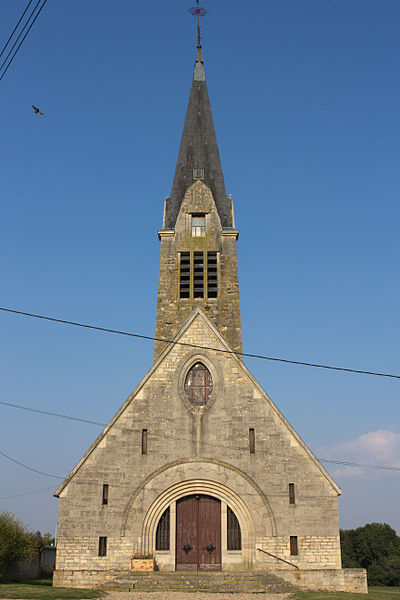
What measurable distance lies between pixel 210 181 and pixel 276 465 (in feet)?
54.1

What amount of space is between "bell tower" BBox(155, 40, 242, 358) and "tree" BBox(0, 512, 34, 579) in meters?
8.81

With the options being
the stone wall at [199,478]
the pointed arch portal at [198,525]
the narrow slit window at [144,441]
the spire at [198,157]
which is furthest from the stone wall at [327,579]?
the spire at [198,157]

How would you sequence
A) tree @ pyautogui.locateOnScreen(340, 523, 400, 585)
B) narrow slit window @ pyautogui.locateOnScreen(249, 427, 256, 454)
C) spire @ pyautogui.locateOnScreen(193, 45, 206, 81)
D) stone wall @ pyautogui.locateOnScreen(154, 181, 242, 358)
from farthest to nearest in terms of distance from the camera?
1. tree @ pyautogui.locateOnScreen(340, 523, 400, 585)
2. spire @ pyautogui.locateOnScreen(193, 45, 206, 81)
3. stone wall @ pyautogui.locateOnScreen(154, 181, 242, 358)
4. narrow slit window @ pyautogui.locateOnScreen(249, 427, 256, 454)

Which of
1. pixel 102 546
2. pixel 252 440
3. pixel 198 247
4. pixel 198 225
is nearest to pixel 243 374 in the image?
pixel 252 440

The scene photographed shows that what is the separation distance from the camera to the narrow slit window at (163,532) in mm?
19608

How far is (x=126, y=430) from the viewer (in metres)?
20.4

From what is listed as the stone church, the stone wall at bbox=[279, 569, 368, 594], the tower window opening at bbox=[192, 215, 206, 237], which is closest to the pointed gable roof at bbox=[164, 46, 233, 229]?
the tower window opening at bbox=[192, 215, 206, 237]

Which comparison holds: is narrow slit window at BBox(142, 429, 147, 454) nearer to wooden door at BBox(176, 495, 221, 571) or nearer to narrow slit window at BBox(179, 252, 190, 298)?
wooden door at BBox(176, 495, 221, 571)

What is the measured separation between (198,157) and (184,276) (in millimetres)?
7549

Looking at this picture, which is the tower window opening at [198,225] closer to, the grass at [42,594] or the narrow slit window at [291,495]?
the narrow slit window at [291,495]

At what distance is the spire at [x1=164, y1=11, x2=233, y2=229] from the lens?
3075 centimetres

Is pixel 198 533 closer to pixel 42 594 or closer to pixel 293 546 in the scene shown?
pixel 293 546

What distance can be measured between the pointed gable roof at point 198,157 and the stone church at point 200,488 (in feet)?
33.2

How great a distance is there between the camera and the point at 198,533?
1978cm
